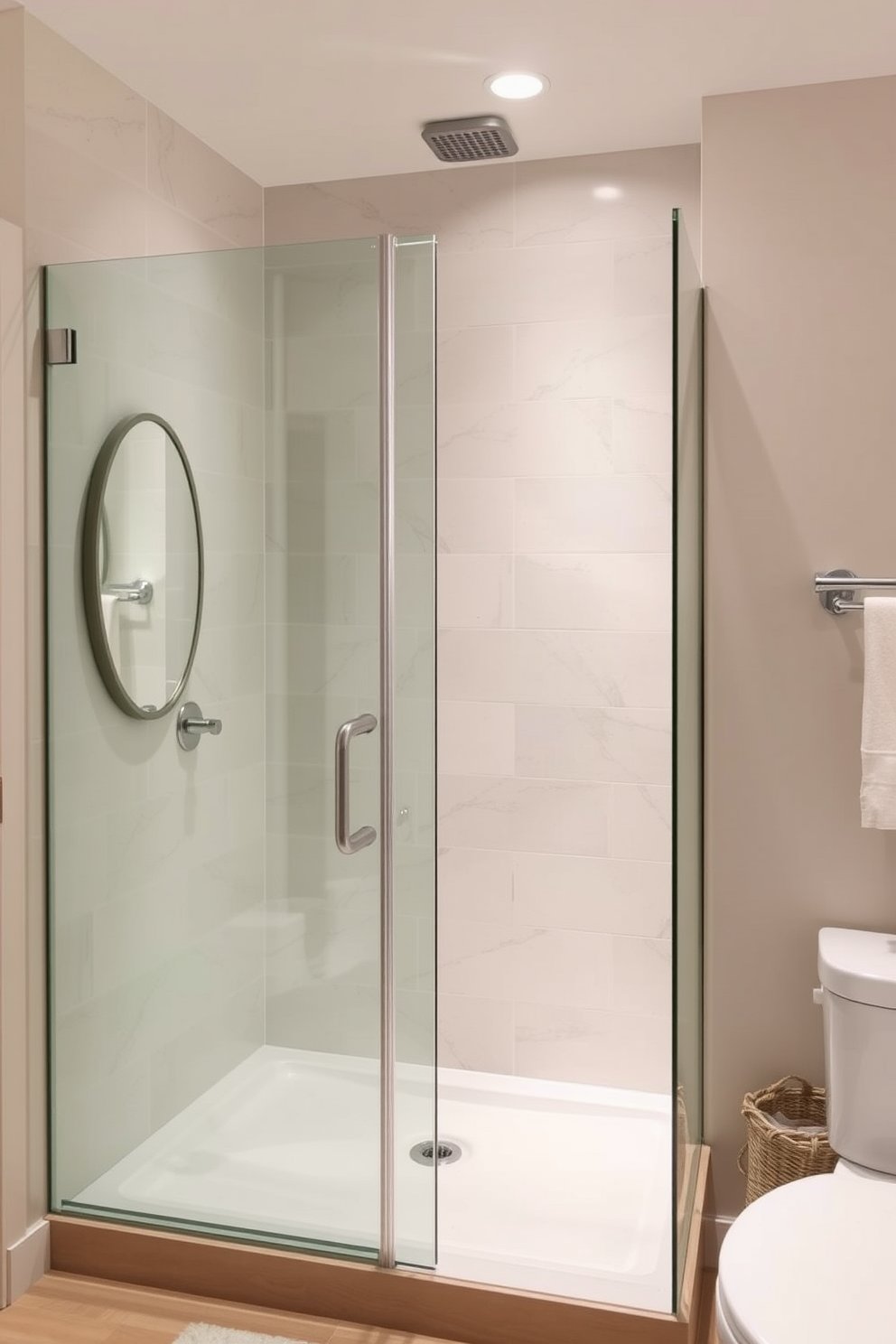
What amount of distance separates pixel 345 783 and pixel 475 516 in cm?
116

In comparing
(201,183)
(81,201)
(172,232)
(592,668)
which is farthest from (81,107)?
(592,668)

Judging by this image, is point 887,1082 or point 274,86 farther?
point 274,86

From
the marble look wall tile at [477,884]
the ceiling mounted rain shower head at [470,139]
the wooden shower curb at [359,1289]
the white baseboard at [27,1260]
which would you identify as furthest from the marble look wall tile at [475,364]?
the white baseboard at [27,1260]

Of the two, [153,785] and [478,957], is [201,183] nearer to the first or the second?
[153,785]

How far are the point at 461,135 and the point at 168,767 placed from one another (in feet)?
5.24

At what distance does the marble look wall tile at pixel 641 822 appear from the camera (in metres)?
2.88

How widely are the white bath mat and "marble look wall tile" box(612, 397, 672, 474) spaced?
2.02m

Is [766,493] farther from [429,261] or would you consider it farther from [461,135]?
[461,135]

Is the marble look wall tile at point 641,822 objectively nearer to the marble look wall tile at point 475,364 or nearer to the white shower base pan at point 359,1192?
the white shower base pan at point 359,1192

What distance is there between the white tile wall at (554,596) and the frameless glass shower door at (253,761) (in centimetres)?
92

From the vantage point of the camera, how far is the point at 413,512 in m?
2.03

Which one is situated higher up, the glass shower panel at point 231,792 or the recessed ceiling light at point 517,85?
the recessed ceiling light at point 517,85

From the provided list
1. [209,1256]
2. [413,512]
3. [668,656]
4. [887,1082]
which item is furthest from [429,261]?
[209,1256]

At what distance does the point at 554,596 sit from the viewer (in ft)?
9.62
